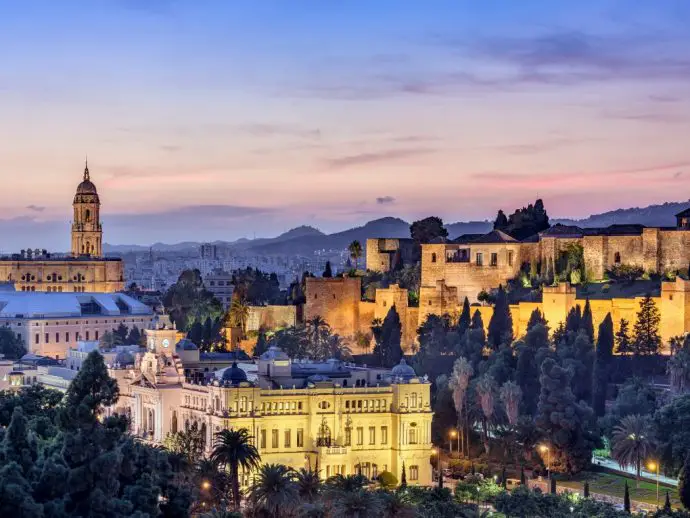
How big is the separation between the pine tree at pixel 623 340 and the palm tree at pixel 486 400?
11.4 meters

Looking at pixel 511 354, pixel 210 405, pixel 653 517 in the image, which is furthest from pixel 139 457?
pixel 511 354

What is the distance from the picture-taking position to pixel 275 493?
49.2m

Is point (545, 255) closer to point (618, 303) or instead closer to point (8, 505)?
point (618, 303)

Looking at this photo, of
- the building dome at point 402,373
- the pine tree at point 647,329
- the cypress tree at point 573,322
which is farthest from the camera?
the cypress tree at point 573,322

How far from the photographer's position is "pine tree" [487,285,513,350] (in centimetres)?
8125

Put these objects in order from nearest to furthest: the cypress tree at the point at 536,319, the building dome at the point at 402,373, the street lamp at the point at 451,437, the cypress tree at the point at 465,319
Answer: the building dome at the point at 402,373 → the street lamp at the point at 451,437 → the cypress tree at the point at 536,319 → the cypress tree at the point at 465,319

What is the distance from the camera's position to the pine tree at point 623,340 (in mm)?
79125

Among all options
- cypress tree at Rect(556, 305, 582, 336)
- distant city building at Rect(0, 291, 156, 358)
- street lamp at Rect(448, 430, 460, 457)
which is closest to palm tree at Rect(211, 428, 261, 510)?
street lamp at Rect(448, 430, 460, 457)

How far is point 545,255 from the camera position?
293ft

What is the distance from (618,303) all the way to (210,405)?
87.0 ft

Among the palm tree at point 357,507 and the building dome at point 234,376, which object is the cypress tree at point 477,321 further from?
the palm tree at point 357,507

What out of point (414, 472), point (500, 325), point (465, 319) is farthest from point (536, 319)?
point (414, 472)

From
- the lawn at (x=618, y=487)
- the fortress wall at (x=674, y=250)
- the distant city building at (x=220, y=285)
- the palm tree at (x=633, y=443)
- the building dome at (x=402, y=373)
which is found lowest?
the lawn at (x=618, y=487)

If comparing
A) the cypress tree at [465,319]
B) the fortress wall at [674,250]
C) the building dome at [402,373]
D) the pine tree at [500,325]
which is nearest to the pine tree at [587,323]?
the pine tree at [500,325]
